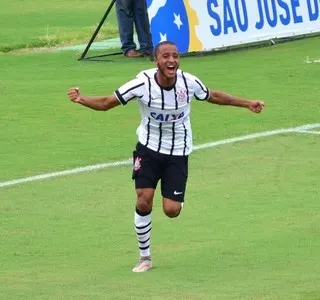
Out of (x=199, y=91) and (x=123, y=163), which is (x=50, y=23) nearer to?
(x=123, y=163)

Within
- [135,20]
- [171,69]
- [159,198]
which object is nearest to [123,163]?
[159,198]

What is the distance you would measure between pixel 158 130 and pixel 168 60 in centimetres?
63

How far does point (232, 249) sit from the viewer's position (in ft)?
36.5

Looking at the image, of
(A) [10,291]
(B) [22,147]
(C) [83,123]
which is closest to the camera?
(A) [10,291]

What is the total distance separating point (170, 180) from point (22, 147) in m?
5.94

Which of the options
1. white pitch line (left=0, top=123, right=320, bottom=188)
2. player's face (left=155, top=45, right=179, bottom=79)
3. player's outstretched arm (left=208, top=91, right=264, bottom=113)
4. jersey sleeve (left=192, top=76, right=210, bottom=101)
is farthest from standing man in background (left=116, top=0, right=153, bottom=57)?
Result: player's face (left=155, top=45, right=179, bottom=79)

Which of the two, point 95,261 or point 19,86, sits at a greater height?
point 95,261

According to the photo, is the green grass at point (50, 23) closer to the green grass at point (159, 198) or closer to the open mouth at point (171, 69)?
the green grass at point (159, 198)

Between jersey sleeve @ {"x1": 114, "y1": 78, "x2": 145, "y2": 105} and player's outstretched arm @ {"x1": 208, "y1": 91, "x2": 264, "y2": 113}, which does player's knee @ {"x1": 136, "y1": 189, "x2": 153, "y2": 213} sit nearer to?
jersey sleeve @ {"x1": 114, "y1": 78, "x2": 145, "y2": 105}

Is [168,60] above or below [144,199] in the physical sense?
above

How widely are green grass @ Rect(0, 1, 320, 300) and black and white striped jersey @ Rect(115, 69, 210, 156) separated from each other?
101cm

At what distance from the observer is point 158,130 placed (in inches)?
417

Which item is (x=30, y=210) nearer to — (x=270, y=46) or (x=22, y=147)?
(x=22, y=147)

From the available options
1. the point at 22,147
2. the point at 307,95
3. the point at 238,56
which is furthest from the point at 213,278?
the point at 238,56
